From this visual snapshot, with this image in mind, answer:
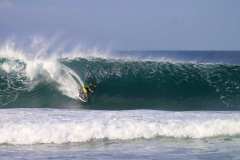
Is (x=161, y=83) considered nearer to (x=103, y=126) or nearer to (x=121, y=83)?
(x=121, y=83)

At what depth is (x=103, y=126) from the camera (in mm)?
11648

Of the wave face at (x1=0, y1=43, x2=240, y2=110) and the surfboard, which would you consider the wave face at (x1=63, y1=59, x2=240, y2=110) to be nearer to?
the wave face at (x1=0, y1=43, x2=240, y2=110)

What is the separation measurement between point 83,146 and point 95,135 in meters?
0.70

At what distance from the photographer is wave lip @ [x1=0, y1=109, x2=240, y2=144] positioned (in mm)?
11188

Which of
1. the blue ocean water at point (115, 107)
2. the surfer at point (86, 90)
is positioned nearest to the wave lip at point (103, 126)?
the blue ocean water at point (115, 107)

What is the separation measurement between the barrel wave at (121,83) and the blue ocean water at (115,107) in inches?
1.3

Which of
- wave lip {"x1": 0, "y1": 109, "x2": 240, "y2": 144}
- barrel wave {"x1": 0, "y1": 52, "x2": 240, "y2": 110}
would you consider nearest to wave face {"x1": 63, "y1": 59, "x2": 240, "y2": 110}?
barrel wave {"x1": 0, "y1": 52, "x2": 240, "y2": 110}

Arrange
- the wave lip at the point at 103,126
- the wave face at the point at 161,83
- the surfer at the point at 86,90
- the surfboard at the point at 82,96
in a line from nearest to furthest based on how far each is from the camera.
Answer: the wave lip at the point at 103,126 → the surfboard at the point at 82,96 → the surfer at the point at 86,90 → the wave face at the point at 161,83

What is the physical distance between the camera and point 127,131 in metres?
11.6

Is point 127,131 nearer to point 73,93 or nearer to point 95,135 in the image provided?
point 95,135

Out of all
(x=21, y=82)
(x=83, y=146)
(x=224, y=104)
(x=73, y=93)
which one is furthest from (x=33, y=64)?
(x=83, y=146)

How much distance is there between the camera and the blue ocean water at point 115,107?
10625 millimetres

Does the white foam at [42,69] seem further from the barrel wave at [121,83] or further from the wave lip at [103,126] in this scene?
the wave lip at [103,126]

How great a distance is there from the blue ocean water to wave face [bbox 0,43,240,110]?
34mm
